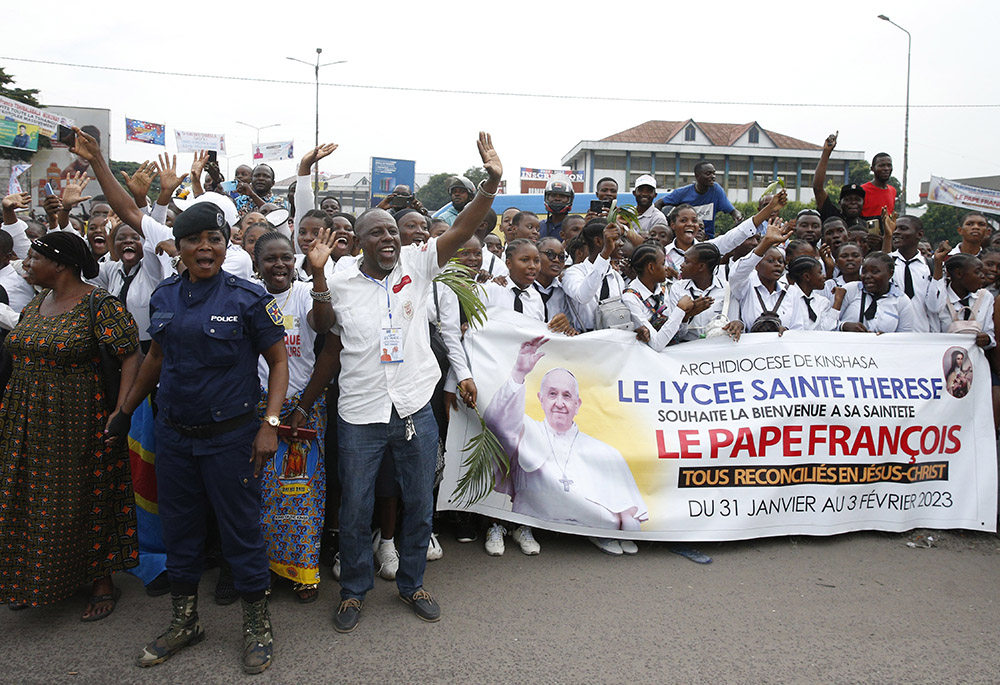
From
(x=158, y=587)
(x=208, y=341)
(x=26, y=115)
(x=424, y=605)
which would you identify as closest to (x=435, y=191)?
(x=26, y=115)

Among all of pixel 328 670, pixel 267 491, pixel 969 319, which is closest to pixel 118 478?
pixel 267 491

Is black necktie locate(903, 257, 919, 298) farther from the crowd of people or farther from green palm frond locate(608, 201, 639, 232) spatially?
green palm frond locate(608, 201, 639, 232)

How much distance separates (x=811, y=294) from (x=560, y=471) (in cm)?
266

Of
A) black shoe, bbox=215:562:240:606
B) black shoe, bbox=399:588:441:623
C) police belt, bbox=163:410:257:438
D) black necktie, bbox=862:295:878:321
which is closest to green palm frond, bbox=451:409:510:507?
black shoe, bbox=399:588:441:623

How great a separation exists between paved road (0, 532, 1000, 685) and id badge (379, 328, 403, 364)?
1319 mm

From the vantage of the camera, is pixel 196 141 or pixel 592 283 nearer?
pixel 592 283

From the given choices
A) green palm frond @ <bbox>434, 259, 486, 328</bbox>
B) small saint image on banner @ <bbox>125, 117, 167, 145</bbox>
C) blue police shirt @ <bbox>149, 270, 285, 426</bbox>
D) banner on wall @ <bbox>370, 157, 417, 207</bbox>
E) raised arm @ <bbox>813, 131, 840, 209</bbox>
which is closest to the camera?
blue police shirt @ <bbox>149, 270, 285, 426</bbox>

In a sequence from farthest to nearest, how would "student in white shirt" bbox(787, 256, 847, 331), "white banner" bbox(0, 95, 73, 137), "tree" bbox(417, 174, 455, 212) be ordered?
"tree" bbox(417, 174, 455, 212)
"white banner" bbox(0, 95, 73, 137)
"student in white shirt" bbox(787, 256, 847, 331)

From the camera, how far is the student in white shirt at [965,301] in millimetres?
5145

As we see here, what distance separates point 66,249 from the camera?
137 inches

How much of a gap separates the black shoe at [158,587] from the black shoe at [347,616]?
3.33 ft

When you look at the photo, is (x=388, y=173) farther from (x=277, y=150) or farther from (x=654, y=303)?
(x=654, y=303)

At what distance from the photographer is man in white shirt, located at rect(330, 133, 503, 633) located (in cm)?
341

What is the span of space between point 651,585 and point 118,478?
9.58 ft
